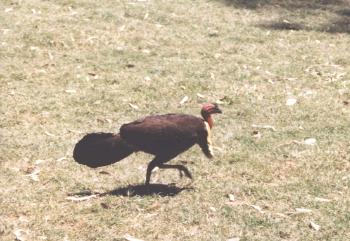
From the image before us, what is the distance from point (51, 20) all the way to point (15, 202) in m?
6.60

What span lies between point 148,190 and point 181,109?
8.69 feet

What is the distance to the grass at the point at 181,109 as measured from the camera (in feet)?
19.2

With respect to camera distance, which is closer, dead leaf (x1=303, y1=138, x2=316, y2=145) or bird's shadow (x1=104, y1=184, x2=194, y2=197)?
bird's shadow (x1=104, y1=184, x2=194, y2=197)

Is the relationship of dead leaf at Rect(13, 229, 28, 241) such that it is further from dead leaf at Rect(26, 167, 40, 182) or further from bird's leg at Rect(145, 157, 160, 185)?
bird's leg at Rect(145, 157, 160, 185)

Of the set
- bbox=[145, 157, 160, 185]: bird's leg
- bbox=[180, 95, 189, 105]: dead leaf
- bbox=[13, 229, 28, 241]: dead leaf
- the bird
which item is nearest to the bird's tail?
the bird

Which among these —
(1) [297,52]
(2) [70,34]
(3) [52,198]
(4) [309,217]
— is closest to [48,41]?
(2) [70,34]

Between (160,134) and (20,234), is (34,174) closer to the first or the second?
(20,234)

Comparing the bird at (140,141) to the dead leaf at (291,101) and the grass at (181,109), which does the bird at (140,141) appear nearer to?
the grass at (181,109)

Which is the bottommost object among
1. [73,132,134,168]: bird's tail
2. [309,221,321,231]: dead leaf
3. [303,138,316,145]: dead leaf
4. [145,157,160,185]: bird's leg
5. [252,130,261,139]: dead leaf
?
[252,130,261,139]: dead leaf

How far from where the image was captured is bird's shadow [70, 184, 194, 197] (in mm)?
6238

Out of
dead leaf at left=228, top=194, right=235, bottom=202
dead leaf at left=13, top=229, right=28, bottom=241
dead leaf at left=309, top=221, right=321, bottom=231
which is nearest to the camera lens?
dead leaf at left=13, top=229, right=28, bottom=241

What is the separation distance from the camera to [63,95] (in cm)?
907

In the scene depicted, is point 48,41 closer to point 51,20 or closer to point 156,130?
point 51,20

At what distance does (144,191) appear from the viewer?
6.30 meters
